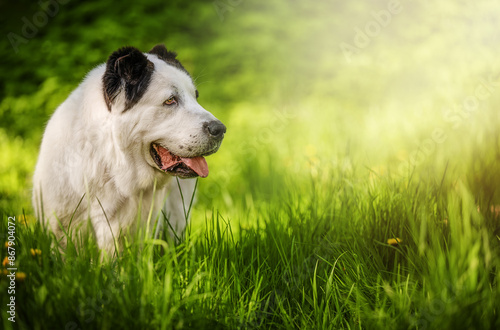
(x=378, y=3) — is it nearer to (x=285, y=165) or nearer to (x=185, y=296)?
(x=285, y=165)

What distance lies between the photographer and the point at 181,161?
2.48 meters

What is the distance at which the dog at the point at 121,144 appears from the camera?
2.40 metres

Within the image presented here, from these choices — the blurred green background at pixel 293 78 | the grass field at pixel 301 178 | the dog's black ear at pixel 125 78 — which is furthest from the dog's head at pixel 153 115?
the blurred green background at pixel 293 78

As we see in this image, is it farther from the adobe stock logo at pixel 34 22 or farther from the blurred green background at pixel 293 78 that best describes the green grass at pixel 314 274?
the adobe stock logo at pixel 34 22

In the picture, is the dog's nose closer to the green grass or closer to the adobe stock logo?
the green grass

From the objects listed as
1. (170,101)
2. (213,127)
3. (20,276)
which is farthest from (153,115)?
(20,276)

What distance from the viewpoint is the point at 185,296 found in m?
1.97

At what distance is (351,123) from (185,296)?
3771 mm

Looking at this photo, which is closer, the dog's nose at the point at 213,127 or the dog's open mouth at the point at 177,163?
the dog's nose at the point at 213,127

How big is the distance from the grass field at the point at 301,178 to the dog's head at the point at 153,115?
15.5 inches

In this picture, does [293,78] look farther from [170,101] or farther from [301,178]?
[170,101]

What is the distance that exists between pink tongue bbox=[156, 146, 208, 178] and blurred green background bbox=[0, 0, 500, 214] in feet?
3.58

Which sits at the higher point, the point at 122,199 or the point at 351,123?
the point at 351,123

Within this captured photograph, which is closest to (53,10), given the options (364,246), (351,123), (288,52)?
(288,52)
